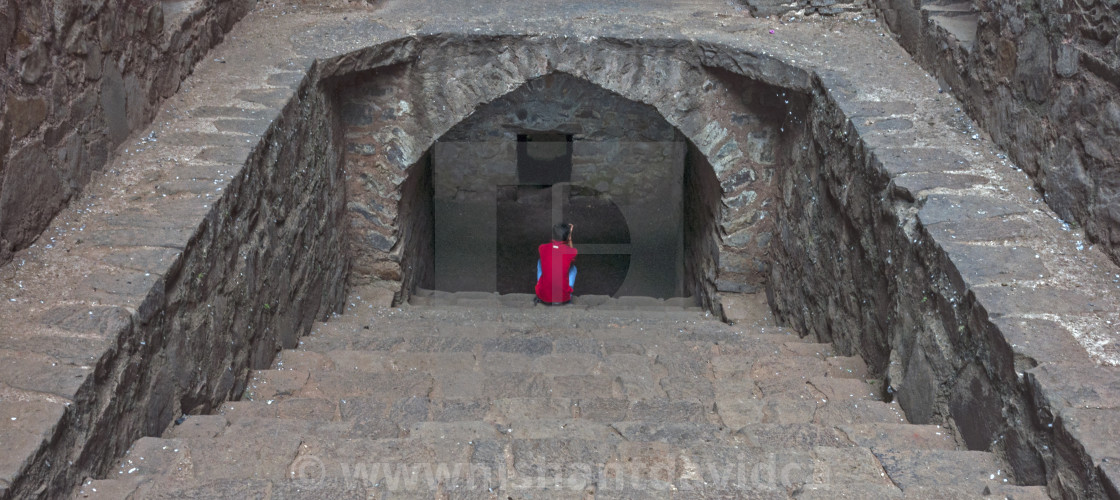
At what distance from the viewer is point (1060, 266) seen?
2.58 m

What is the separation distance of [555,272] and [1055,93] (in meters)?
3.42

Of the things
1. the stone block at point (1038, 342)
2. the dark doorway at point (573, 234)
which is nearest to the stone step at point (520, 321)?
the dark doorway at point (573, 234)

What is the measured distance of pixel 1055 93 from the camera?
2.97 m

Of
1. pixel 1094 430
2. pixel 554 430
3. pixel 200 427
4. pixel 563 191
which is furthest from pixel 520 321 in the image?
pixel 563 191

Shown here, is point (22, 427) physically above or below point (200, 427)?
above

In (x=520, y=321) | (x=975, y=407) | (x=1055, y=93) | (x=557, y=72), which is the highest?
Answer: (x=1055, y=93)

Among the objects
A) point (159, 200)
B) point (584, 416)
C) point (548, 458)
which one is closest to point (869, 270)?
point (584, 416)

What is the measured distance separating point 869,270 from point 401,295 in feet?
10.3

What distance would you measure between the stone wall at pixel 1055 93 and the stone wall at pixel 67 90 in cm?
323

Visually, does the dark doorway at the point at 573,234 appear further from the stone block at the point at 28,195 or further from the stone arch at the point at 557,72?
the stone block at the point at 28,195

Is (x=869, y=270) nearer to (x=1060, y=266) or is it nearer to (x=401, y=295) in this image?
(x=1060, y=266)

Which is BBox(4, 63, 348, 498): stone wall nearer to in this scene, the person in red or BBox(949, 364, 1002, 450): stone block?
the person in red

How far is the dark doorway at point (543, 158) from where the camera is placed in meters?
7.78

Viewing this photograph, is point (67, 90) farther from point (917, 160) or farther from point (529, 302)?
point (529, 302)
